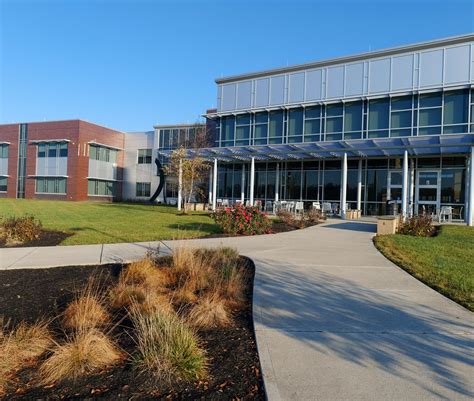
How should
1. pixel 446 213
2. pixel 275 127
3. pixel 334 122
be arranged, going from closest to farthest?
pixel 446 213 → pixel 334 122 → pixel 275 127

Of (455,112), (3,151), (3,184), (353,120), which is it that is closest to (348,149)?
(353,120)

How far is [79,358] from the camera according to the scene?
3.50 meters

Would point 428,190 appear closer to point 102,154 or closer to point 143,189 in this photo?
point 143,189

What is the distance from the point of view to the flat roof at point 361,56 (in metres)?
25.2

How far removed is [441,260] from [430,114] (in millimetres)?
19940

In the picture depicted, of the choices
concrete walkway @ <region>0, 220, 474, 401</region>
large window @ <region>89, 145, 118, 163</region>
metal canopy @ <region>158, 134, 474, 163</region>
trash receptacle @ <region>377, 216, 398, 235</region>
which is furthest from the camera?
large window @ <region>89, 145, 118, 163</region>

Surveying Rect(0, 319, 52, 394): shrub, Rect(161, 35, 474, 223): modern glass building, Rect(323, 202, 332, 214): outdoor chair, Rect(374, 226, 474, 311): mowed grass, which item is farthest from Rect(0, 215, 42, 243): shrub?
Rect(323, 202, 332, 214): outdoor chair

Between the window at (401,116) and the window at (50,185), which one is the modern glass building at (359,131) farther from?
the window at (50,185)

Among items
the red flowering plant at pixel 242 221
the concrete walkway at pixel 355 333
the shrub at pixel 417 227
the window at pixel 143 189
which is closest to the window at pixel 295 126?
the shrub at pixel 417 227

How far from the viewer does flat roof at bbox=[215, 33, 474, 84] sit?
25234mm

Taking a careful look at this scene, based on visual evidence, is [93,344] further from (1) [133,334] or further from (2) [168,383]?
(2) [168,383]

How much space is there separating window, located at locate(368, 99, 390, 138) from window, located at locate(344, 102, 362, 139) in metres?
0.78

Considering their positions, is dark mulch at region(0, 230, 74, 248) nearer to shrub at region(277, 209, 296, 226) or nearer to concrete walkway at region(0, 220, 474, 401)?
A: concrete walkway at region(0, 220, 474, 401)

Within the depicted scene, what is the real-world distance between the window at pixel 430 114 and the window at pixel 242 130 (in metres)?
13.4
